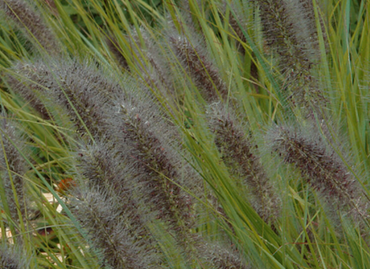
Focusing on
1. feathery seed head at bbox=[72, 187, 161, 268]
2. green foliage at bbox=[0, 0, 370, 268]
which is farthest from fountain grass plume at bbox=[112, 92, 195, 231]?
feathery seed head at bbox=[72, 187, 161, 268]

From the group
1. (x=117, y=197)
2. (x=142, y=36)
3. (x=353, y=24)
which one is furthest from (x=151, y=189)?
(x=353, y=24)

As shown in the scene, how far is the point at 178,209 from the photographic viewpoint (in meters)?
1.51

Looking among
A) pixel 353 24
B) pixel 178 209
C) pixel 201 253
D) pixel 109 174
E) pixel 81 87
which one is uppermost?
pixel 81 87

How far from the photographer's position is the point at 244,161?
1.53 metres

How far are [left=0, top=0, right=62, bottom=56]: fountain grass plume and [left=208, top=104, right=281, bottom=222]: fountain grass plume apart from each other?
1089mm

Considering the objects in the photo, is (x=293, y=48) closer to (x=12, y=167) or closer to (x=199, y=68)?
(x=199, y=68)

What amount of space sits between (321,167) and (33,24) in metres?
1.58

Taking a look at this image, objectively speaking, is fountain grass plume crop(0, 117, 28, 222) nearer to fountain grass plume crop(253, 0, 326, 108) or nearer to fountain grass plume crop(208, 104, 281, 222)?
fountain grass plume crop(208, 104, 281, 222)

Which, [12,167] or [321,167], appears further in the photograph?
[12,167]

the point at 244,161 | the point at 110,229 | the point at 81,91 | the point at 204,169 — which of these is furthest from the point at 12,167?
the point at 244,161

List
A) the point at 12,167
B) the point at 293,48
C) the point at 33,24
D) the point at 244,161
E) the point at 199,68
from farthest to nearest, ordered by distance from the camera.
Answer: the point at 33,24
the point at 199,68
the point at 12,167
the point at 293,48
the point at 244,161

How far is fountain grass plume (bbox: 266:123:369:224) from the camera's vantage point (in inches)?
53.5

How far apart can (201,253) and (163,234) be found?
0.47ft

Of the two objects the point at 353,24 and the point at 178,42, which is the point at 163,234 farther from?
the point at 353,24
